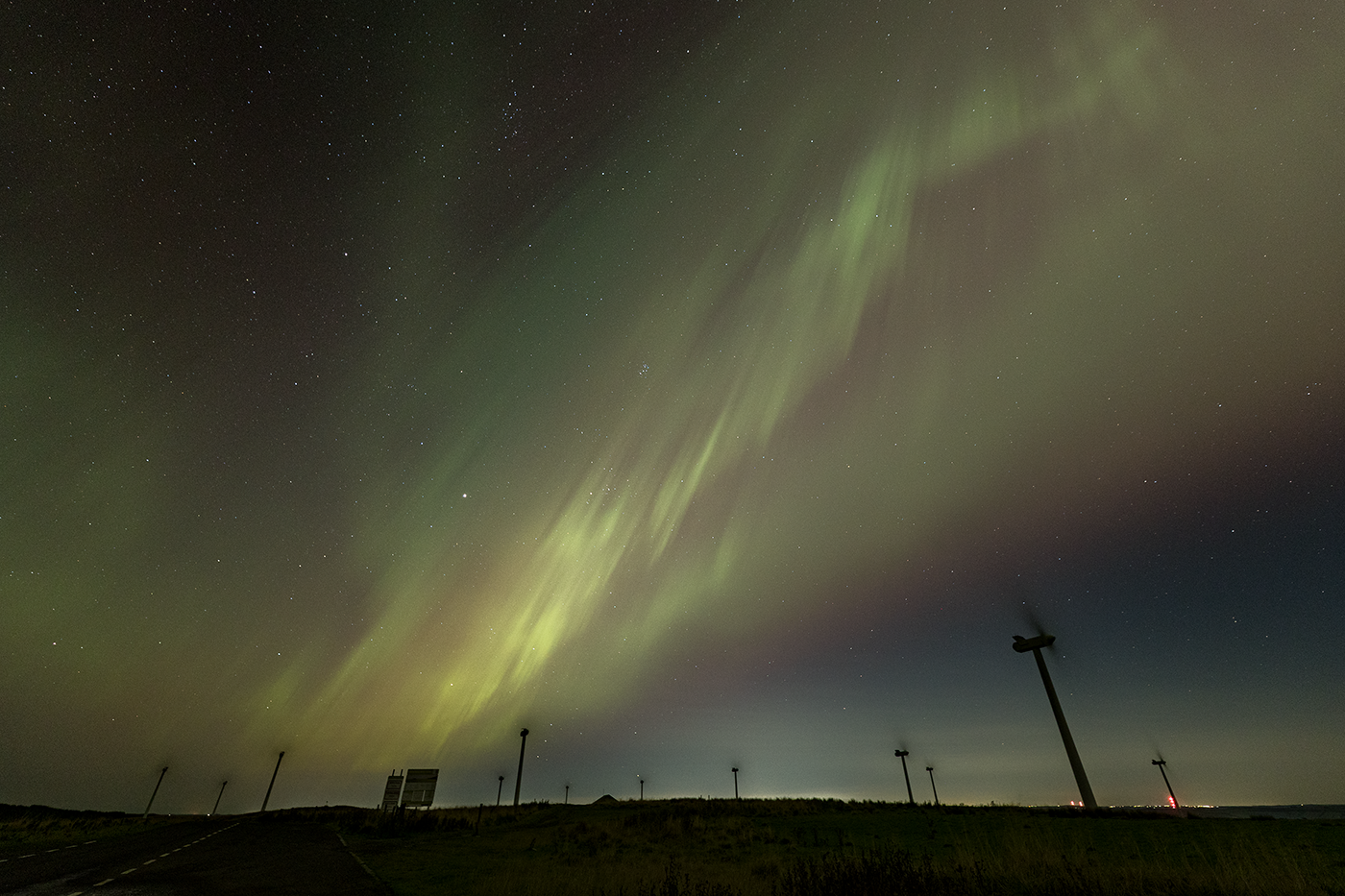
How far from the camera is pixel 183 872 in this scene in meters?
17.3

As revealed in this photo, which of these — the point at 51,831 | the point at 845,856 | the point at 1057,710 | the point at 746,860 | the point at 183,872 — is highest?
the point at 1057,710

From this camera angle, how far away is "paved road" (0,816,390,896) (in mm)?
13789

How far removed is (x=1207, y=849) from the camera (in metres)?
19.9

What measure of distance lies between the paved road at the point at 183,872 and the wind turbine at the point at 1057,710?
55.0 m

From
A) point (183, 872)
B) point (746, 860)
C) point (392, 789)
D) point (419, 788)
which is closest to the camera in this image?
point (183, 872)

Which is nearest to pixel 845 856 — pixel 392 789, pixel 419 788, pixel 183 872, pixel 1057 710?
pixel 183 872

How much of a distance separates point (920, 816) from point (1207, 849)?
20504mm

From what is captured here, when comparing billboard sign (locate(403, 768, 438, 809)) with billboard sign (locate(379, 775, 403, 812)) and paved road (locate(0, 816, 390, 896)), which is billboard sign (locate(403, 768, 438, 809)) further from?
paved road (locate(0, 816, 390, 896))

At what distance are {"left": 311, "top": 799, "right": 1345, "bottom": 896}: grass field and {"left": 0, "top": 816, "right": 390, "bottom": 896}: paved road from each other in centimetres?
151

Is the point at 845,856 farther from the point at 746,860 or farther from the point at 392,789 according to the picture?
the point at 392,789

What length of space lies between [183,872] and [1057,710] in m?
68.8

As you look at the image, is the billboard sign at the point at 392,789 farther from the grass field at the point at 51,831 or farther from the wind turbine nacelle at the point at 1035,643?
the wind turbine nacelle at the point at 1035,643

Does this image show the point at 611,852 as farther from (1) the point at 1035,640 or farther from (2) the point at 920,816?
(1) the point at 1035,640

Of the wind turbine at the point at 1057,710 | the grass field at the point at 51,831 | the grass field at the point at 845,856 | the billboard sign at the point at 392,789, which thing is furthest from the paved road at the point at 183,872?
the wind turbine at the point at 1057,710
